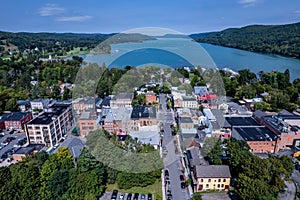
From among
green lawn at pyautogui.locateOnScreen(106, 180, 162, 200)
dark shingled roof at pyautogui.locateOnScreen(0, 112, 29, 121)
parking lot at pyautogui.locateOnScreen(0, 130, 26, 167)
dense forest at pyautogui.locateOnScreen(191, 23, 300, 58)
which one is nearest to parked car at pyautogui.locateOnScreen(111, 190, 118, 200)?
green lawn at pyautogui.locateOnScreen(106, 180, 162, 200)

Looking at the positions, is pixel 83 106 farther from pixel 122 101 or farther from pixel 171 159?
pixel 171 159

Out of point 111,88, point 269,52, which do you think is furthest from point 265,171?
point 269,52

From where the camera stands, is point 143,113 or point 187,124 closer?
point 187,124

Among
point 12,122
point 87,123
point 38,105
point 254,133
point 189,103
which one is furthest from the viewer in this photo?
point 38,105

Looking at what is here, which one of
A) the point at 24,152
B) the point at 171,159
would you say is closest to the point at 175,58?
the point at 171,159

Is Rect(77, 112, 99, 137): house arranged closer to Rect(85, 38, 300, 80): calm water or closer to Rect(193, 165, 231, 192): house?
Rect(85, 38, 300, 80): calm water

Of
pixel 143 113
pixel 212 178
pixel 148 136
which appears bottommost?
pixel 212 178

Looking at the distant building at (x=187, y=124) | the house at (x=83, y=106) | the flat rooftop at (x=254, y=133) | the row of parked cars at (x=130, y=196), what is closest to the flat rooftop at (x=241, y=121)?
the flat rooftop at (x=254, y=133)
